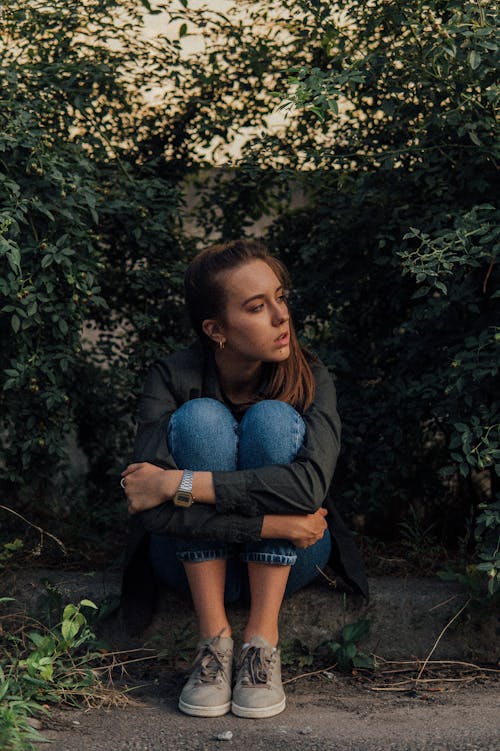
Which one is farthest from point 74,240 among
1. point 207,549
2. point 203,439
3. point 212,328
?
point 207,549

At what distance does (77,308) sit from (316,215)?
3.33 feet

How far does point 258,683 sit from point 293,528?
40 centimetres

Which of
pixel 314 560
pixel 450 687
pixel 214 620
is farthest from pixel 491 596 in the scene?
pixel 214 620

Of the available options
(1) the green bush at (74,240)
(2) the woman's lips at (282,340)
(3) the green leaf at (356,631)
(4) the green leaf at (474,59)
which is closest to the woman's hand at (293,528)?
(3) the green leaf at (356,631)

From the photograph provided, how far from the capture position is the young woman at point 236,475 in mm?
2496

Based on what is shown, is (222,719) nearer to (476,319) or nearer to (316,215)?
(476,319)

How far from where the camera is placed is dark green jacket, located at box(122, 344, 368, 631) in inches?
98.3

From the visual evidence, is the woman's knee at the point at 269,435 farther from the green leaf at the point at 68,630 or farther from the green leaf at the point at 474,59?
the green leaf at the point at 474,59

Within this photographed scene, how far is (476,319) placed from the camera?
298 centimetres

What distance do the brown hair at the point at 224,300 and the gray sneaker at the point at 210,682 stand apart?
71 cm

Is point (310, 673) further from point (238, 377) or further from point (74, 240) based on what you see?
point (74, 240)

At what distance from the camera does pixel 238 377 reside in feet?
9.46

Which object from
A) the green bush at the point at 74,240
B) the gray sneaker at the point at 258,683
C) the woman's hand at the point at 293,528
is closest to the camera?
the gray sneaker at the point at 258,683

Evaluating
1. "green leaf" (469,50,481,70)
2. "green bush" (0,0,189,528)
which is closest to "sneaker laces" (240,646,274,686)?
"green bush" (0,0,189,528)
